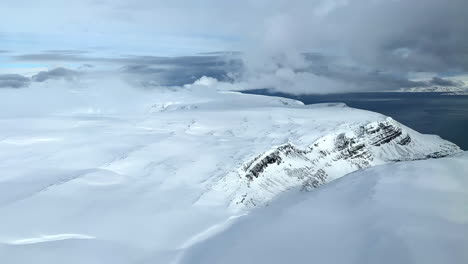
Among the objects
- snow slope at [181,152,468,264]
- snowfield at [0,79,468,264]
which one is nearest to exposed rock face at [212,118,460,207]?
snowfield at [0,79,468,264]

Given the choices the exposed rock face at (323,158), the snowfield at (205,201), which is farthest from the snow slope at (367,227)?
the exposed rock face at (323,158)

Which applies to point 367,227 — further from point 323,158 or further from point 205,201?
point 323,158

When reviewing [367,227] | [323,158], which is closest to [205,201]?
[367,227]

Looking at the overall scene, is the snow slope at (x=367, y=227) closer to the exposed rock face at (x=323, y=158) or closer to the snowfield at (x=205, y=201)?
the snowfield at (x=205, y=201)

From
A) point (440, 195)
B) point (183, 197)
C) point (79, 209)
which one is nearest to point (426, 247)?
point (440, 195)

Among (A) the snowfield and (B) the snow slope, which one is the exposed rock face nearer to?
(A) the snowfield

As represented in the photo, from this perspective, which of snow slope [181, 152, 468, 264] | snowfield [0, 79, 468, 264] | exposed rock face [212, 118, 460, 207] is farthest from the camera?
exposed rock face [212, 118, 460, 207]
